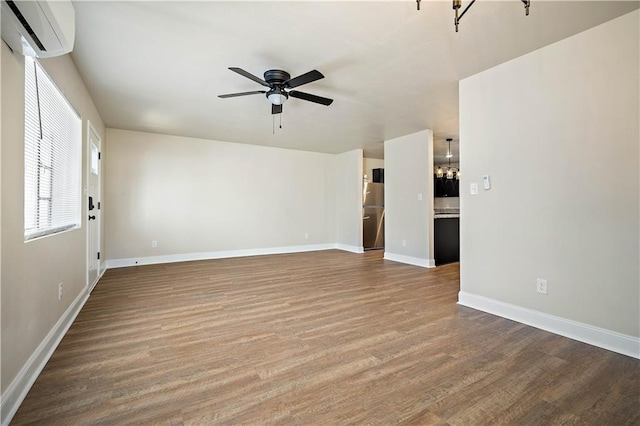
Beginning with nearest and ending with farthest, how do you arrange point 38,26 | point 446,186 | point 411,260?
point 38,26
point 411,260
point 446,186

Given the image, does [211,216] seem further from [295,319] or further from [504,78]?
[504,78]

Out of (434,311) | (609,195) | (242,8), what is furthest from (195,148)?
(609,195)

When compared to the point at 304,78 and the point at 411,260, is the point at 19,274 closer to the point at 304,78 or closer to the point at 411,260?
the point at 304,78

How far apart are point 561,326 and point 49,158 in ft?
13.9

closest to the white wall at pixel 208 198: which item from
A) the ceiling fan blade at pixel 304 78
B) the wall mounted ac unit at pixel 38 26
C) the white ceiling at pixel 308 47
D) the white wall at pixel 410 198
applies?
the white ceiling at pixel 308 47

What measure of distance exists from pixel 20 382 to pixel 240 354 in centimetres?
116

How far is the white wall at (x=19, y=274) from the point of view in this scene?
1.50 metres

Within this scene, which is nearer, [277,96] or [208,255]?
[277,96]

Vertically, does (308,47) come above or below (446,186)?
above

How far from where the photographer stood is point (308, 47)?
8.02 ft

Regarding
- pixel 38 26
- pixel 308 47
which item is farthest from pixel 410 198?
pixel 38 26

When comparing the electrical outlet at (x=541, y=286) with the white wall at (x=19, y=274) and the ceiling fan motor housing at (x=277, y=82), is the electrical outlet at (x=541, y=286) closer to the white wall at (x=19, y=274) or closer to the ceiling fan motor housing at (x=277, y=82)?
the ceiling fan motor housing at (x=277, y=82)

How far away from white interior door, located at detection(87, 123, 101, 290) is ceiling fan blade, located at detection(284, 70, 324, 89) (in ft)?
8.10

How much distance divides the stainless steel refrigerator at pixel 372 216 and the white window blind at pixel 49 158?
5.27 metres
